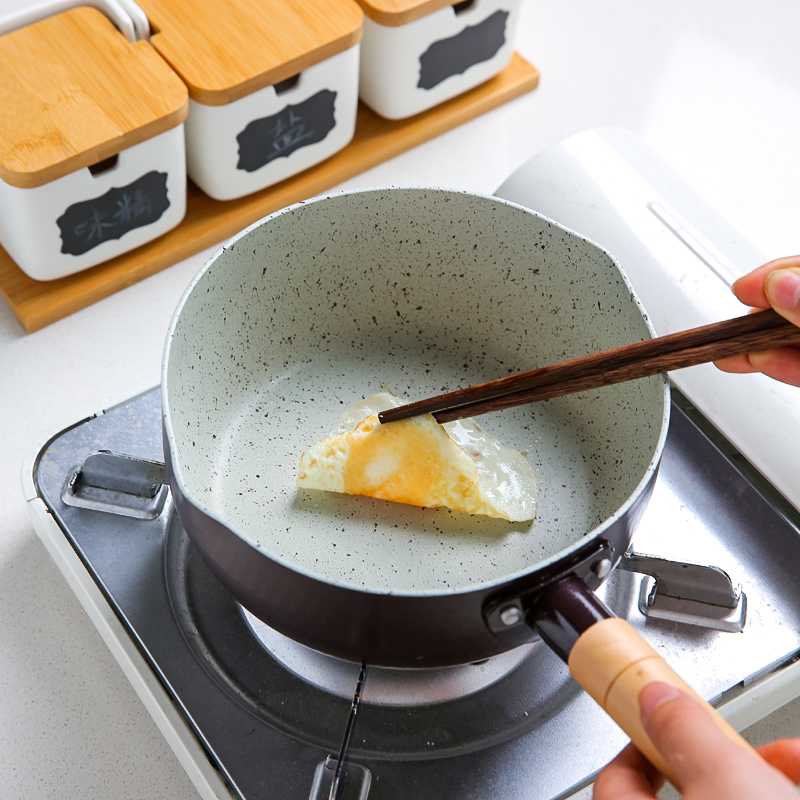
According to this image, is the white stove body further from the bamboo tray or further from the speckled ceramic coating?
the bamboo tray

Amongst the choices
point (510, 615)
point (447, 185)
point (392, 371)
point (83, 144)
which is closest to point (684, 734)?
point (510, 615)

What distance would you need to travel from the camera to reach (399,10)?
0.99 metres

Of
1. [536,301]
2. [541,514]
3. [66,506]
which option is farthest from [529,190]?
[66,506]

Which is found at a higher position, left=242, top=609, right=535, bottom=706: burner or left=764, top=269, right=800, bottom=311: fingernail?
left=764, top=269, right=800, bottom=311: fingernail

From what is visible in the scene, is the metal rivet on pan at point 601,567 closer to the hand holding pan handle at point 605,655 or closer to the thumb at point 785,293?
the hand holding pan handle at point 605,655

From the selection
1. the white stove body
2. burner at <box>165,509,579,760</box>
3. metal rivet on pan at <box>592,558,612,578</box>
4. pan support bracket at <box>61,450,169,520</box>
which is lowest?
burner at <box>165,509,579,760</box>

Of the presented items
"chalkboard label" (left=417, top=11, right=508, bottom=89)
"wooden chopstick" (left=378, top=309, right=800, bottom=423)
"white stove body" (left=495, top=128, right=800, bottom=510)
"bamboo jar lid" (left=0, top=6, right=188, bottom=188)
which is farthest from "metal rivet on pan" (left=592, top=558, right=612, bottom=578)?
"chalkboard label" (left=417, top=11, right=508, bottom=89)

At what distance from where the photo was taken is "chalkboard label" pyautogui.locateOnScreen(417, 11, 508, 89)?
1.07 meters

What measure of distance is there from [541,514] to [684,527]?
12 centimetres

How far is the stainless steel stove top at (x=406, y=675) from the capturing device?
0.65 metres

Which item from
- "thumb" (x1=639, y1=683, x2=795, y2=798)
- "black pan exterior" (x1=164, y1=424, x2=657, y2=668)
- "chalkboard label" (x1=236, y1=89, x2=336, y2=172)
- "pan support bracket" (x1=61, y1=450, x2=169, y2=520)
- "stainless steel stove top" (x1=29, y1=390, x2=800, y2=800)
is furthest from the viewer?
"chalkboard label" (x1=236, y1=89, x2=336, y2=172)

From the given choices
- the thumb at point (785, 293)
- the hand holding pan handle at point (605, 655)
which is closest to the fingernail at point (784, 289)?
the thumb at point (785, 293)

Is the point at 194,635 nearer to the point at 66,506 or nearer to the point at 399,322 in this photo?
the point at 66,506

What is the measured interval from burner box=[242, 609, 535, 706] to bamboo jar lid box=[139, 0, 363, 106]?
534 mm
